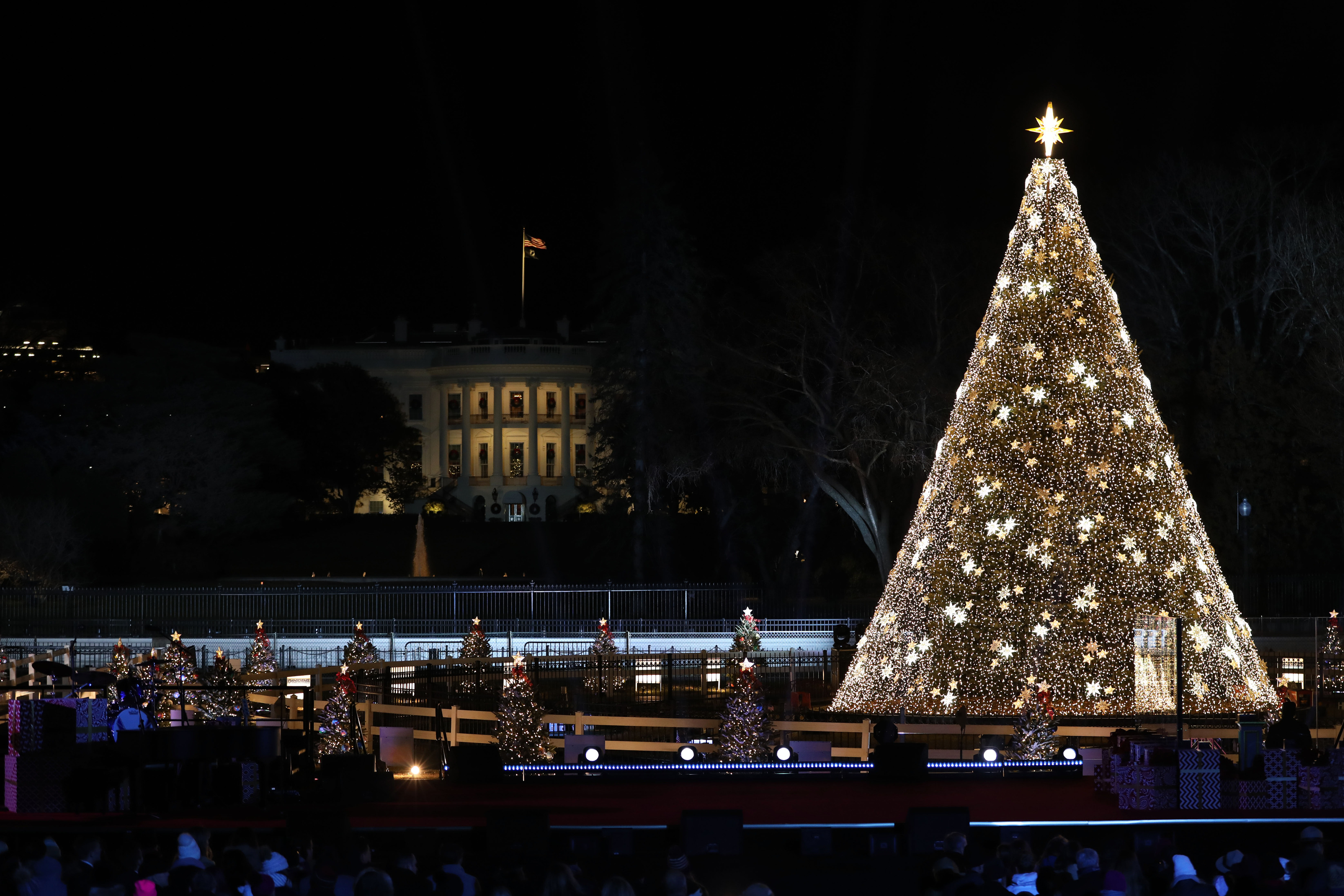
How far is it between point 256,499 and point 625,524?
1313 centimetres

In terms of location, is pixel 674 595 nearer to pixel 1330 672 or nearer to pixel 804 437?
pixel 804 437

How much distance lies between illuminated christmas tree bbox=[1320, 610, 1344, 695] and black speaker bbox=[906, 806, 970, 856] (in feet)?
44.2

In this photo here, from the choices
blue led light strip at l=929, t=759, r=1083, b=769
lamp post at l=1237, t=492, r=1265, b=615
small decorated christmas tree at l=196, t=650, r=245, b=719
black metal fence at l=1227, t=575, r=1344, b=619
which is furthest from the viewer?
lamp post at l=1237, t=492, r=1265, b=615

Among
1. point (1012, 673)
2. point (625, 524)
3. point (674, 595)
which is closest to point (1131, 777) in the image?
point (1012, 673)

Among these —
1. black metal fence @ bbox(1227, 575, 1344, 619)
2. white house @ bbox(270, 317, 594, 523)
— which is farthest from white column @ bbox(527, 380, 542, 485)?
black metal fence @ bbox(1227, 575, 1344, 619)

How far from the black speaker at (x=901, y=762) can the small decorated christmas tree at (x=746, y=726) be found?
161 centimetres

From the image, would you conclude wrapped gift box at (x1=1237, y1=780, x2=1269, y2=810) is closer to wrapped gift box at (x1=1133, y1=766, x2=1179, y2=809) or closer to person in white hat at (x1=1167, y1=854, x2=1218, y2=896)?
wrapped gift box at (x1=1133, y1=766, x2=1179, y2=809)

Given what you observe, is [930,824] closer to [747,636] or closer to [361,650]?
[361,650]

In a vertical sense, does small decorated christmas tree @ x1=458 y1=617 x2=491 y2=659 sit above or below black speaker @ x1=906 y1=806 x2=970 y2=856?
above

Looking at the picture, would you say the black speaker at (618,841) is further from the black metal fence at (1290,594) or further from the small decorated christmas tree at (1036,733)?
the black metal fence at (1290,594)

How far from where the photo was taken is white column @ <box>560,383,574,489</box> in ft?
301

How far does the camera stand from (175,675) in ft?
81.5

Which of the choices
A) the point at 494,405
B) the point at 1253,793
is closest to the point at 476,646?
the point at 1253,793

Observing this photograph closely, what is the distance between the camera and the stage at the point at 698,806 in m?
14.5
